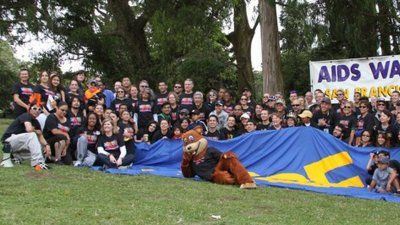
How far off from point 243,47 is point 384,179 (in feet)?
47.8

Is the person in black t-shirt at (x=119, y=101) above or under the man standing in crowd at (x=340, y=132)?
above

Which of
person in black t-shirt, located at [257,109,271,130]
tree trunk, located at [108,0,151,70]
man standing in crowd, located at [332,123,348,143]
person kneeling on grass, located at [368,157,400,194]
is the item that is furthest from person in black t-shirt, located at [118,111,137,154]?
tree trunk, located at [108,0,151,70]

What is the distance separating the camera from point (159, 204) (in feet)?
23.1

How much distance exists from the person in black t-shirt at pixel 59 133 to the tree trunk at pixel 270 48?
6198mm

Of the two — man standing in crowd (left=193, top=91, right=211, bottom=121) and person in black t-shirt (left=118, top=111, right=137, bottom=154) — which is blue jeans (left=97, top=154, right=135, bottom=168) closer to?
person in black t-shirt (left=118, top=111, right=137, bottom=154)

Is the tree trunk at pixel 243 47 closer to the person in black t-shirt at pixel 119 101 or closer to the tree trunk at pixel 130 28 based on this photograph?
the tree trunk at pixel 130 28

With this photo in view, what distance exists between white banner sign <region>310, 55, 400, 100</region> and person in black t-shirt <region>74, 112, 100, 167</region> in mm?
6083

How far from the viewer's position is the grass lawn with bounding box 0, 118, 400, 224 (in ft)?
20.4

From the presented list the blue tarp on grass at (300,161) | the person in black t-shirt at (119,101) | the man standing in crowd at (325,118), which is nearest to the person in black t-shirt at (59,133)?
the person in black t-shirt at (119,101)

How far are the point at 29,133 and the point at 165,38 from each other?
879cm

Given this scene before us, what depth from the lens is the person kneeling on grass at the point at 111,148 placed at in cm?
1090

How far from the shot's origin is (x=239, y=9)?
19312 mm

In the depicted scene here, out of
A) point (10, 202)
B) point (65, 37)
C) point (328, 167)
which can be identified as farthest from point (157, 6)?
point (10, 202)

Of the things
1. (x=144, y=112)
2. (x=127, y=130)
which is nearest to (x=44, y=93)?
(x=127, y=130)
